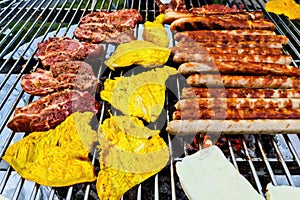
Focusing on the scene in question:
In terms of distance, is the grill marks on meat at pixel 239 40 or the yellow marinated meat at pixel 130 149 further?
the grill marks on meat at pixel 239 40

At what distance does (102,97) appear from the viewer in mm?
3254

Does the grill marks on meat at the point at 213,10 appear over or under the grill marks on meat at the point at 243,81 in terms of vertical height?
under

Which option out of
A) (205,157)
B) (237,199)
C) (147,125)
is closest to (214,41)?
(147,125)

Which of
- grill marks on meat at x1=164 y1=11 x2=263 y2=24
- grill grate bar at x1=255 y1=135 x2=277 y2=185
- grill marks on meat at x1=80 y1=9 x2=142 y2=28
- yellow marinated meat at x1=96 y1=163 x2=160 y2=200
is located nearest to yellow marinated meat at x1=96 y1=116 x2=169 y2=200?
yellow marinated meat at x1=96 y1=163 x2=160 y2=200

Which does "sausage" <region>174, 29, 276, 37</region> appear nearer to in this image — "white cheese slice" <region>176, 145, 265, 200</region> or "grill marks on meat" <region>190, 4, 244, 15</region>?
"grill marks on meat" <region>190, 4, 244, 15</region>

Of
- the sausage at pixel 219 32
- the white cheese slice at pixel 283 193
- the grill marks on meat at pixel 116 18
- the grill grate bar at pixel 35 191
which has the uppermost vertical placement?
the sausage at pixel 219 32

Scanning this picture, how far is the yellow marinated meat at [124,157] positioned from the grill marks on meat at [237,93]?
18.4 inches

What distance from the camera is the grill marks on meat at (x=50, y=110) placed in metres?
2.92

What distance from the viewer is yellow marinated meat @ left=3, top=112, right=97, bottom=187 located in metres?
2.47

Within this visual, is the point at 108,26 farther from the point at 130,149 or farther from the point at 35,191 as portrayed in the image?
the point at 35,191

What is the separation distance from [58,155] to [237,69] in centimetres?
183

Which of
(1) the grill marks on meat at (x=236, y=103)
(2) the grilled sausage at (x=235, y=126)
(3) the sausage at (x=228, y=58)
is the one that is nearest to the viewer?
(2) the grilled sausage at (x=235, y=126)

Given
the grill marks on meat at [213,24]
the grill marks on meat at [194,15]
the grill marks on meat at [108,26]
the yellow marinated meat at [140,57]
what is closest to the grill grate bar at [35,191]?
the yellow marinated meat at [140,57]

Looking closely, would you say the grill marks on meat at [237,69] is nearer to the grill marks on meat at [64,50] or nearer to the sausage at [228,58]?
the sausage at [228,58]
